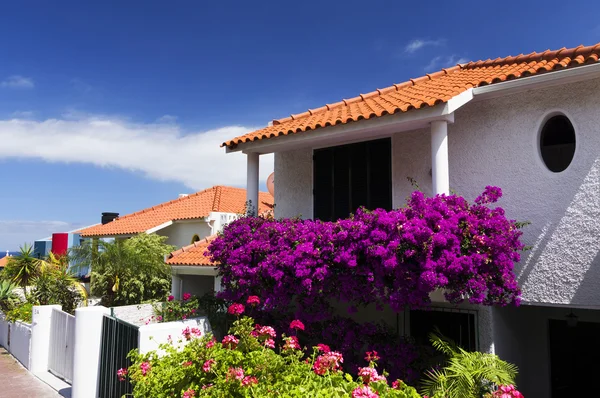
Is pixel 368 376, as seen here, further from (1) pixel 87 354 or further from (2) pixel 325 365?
(1) pixel 87 354

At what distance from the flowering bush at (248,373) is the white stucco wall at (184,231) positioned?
15356 mm

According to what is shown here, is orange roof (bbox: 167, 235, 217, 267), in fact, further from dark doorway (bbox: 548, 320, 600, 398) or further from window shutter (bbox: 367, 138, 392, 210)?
dark doorway (bbox: 548, 320, 600, 398)

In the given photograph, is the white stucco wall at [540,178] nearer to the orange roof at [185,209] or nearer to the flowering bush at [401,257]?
the flowering bush at [401,257]

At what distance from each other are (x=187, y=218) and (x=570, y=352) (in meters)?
17.9

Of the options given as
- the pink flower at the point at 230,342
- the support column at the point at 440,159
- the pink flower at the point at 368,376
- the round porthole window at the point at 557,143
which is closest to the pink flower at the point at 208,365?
the pink flower at the point at 230,342

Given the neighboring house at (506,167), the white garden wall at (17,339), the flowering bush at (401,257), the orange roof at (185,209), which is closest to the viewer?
the flowering bush at (401,257)

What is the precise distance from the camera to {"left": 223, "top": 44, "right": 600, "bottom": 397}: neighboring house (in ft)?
27.9

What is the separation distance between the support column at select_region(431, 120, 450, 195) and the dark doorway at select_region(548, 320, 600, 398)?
5.10 m

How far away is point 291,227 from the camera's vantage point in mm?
9992

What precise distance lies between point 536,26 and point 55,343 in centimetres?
1549

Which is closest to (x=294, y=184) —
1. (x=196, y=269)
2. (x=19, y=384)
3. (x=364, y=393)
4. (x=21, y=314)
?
(x=196, y=269)

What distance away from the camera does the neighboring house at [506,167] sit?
334 inches

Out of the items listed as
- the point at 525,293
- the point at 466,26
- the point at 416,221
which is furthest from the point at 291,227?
the point at 466,26

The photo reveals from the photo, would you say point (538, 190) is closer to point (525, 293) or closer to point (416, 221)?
point (525, 293)
